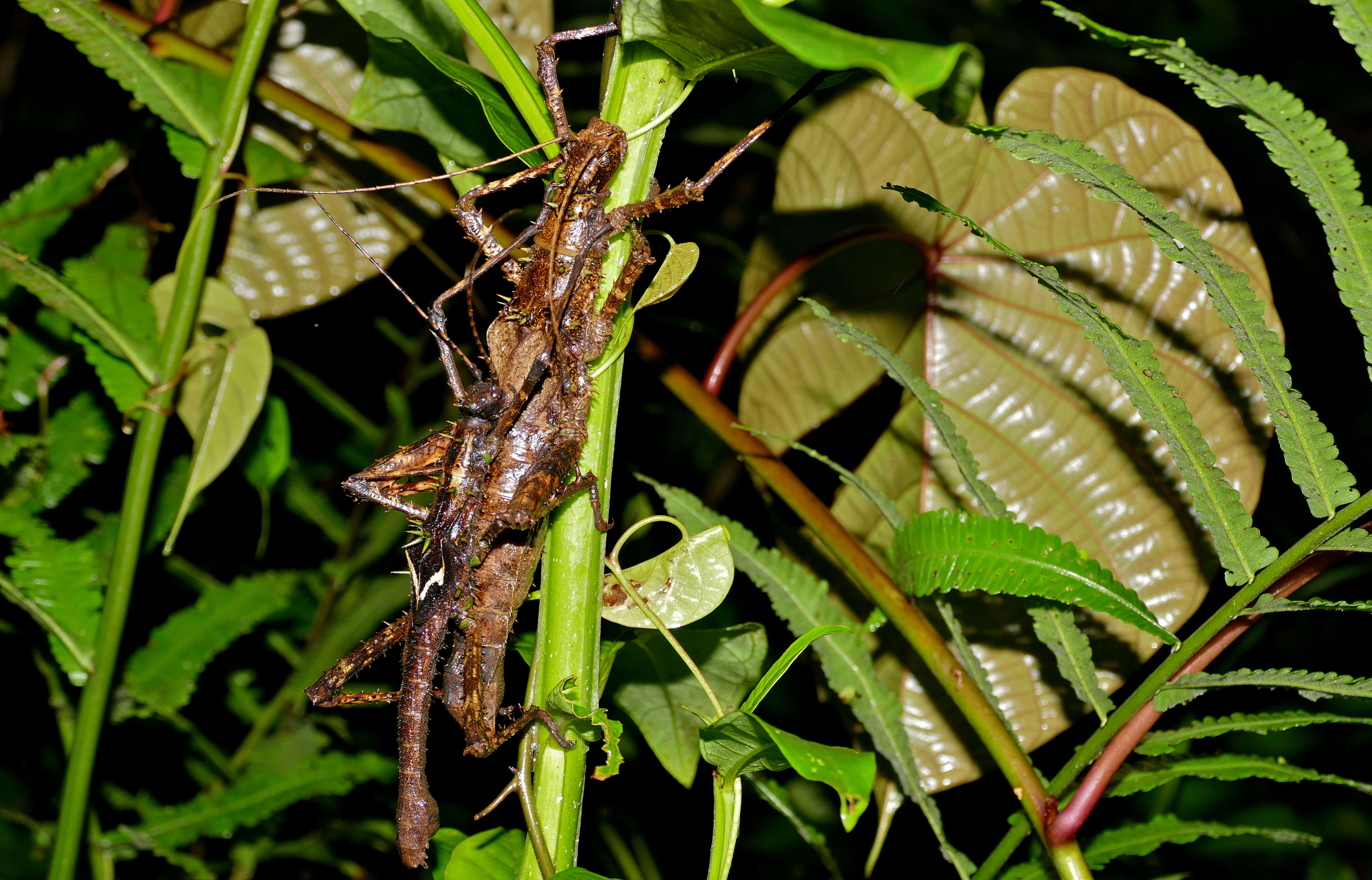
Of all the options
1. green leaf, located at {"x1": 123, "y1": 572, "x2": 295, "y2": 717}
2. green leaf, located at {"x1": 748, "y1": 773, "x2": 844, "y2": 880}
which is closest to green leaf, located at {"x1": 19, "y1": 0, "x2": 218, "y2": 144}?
green leaf, located at {"x1": 123, "y1": 572, "x2": 295, "y2": 717}

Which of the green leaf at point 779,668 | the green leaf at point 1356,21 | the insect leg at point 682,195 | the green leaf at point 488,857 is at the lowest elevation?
the green leaf at point 488,857

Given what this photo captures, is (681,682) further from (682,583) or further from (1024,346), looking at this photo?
(1024,346)

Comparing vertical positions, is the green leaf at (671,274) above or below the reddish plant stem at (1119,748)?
above

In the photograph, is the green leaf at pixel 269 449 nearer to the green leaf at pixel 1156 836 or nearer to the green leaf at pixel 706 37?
the green leaf at pixel 706 37

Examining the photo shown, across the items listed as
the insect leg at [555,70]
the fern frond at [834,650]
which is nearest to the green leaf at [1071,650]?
the fern frond at [834,650]

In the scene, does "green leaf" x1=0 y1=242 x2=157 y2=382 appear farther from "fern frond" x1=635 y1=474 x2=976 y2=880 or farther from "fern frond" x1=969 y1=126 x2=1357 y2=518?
"fern frond" x1=969 y1=126 x2=1357 y2=518

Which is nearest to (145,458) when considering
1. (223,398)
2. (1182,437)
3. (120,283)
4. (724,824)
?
(223,398)
